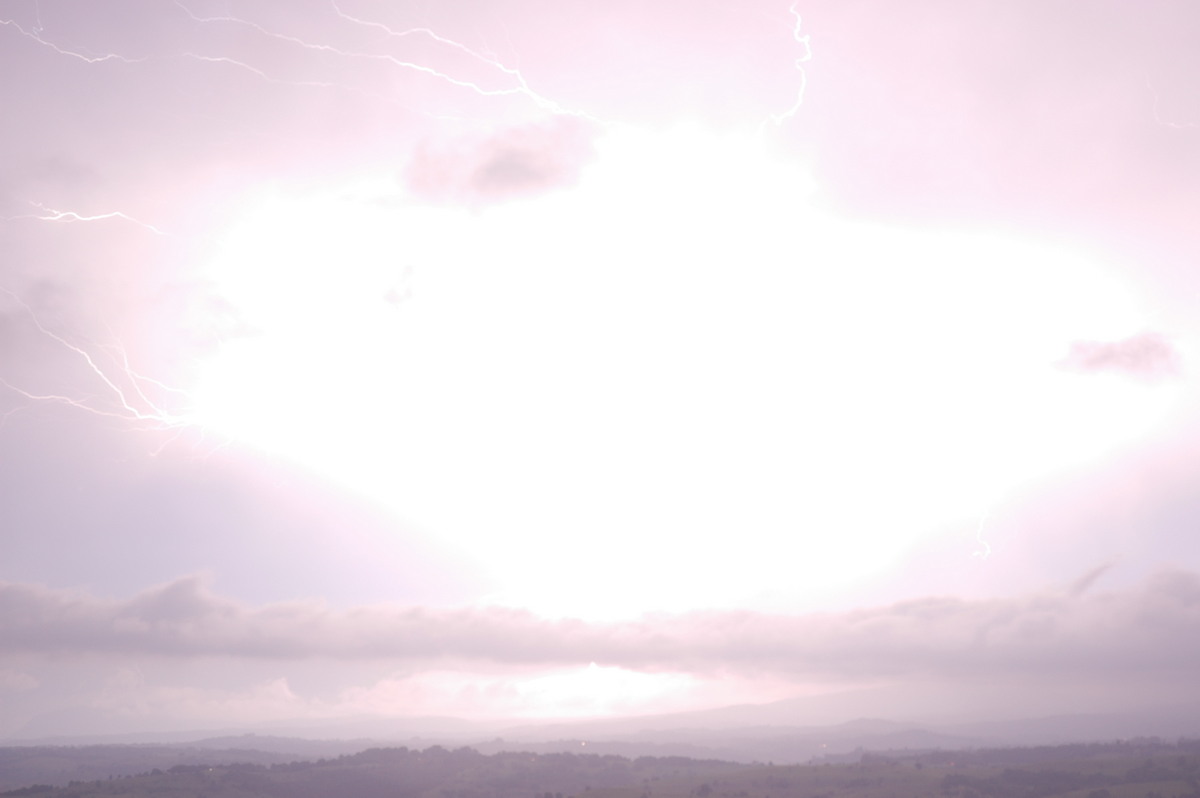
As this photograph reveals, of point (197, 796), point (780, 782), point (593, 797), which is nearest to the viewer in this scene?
point (593, 797)

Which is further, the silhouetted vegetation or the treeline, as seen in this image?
the treeline

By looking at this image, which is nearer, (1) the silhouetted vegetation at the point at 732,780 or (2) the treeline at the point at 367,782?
(1) the silhouetted vegetation at the point at 732,780

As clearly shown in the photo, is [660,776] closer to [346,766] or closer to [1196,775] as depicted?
[346,766]

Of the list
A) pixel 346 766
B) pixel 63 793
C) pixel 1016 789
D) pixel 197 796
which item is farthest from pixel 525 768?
pixel 1016 789

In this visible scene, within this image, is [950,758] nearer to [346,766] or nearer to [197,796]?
[346,766]

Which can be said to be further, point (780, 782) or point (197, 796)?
point (197, 796)

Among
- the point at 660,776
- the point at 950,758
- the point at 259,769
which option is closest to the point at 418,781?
the point at 259,769

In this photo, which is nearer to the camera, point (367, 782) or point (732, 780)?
point (732, 780)

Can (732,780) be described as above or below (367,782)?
above

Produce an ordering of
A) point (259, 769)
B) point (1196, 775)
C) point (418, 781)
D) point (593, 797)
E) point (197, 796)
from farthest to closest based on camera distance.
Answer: point (259, 769), point (418, 781), point (197, 796), point (593, 797), point (1196, 775)
